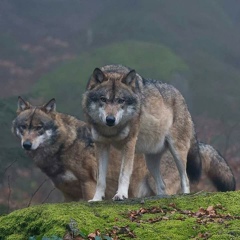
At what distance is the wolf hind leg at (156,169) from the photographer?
33.6 ft

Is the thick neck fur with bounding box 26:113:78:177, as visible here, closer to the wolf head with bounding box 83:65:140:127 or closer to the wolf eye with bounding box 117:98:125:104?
the wolf head with bounding box 83:65:140:127

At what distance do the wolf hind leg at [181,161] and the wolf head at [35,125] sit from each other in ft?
6.49

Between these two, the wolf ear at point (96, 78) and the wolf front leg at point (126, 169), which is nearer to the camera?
the wolf front leg at point (126, 169)

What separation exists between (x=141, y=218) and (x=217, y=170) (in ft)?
13.2

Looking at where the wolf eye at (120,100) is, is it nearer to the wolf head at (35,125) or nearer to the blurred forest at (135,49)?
the wolf head at (35,125)

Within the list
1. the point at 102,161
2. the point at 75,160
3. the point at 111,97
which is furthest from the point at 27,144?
the point at 111,97

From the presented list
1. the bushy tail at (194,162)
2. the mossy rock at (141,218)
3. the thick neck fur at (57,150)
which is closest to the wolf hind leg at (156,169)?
the bushy tail at (194,162)

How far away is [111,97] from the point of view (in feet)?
27.7

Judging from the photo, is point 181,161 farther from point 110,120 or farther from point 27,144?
point 27,144

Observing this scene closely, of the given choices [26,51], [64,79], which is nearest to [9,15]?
[26,51]

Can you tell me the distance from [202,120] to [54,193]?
7.34 m

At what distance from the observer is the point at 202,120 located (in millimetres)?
21688

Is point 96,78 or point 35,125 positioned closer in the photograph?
point 96,78

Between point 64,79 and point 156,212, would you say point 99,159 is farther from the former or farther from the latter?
point 64,79
